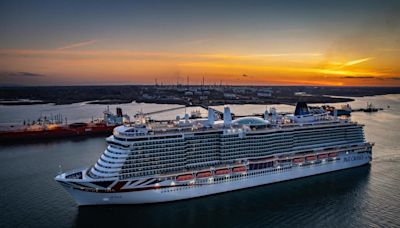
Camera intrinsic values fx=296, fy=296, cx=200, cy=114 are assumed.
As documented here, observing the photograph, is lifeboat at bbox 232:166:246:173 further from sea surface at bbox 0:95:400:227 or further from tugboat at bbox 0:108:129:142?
tugboat at bbox 0:108:129:142

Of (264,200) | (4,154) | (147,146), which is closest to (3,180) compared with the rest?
(4,154)

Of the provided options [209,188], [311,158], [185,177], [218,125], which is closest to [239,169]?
[209,188]

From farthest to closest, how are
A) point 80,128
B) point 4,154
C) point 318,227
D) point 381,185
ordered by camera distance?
point 80,128, point 4,154, point 381,185, point 318,227

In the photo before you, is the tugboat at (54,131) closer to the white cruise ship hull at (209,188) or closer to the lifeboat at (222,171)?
the white cruise ship hull at (209,188)

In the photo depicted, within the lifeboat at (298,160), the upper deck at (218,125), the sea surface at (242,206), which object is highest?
the upper deck at (218,125)

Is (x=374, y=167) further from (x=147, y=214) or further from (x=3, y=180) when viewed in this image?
(x=3, y=180)

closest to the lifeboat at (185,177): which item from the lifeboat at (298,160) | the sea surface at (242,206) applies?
the sea surface at (242,206)

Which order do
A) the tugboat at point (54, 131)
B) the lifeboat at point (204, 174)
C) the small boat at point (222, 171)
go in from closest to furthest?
1. the lifeboat at point (204, 174)
2. the small boat at point (222, 171)
3. the tugboat at point (54, 131)
